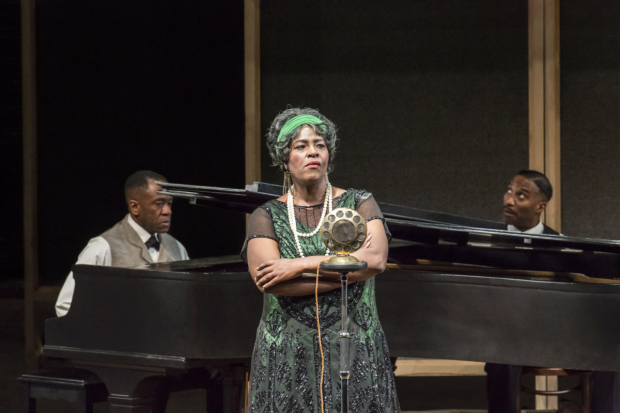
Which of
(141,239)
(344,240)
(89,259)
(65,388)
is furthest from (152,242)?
(344,240)

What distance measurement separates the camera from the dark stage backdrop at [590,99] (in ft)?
15.9

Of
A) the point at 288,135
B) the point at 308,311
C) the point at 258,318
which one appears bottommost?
the point at 258,318

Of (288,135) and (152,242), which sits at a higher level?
(288,135)

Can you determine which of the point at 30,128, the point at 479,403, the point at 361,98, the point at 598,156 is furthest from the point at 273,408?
the point at 30,128

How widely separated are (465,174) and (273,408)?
128 inches

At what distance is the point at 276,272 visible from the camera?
188 cm

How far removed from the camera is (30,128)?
5297mm

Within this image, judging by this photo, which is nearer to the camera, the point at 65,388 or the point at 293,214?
the point at 293,214

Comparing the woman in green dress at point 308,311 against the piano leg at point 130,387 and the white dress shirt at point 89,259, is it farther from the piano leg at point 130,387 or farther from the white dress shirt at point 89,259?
the white dress shirt at point 89,259

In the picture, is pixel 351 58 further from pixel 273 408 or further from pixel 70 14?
pixel 273 408

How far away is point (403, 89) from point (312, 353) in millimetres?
3287

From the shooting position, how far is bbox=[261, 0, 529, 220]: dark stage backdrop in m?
4.93

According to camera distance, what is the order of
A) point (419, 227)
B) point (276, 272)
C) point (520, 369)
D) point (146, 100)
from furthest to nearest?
point (146, 100) → point (520, 369) → point (419, 227) → point (276, 272)

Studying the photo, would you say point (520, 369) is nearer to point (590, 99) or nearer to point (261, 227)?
point (261, 227)
